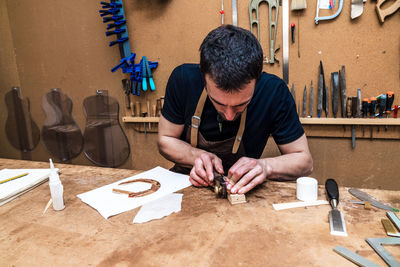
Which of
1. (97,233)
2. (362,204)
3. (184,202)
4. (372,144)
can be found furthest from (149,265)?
(372,144)

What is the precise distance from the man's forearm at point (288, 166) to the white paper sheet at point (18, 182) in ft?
3.77

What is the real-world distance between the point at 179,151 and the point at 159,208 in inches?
22.5

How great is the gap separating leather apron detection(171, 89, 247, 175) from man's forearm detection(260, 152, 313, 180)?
0.30 m

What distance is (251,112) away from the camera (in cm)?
158

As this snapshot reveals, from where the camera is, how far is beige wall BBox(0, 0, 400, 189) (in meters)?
2.11

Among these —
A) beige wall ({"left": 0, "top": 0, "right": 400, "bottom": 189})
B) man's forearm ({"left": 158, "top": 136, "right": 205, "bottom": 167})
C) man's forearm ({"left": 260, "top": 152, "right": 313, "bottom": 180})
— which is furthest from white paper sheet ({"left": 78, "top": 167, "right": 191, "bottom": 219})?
beige wall ({"left": 0, "top": 0, "right": 400, "bottom": 189})

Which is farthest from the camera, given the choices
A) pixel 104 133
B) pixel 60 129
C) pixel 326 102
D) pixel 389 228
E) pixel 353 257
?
pixel 60 129

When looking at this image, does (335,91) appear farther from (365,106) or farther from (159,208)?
(159,208)

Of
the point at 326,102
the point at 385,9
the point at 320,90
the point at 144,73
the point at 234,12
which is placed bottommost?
the point at 326,102

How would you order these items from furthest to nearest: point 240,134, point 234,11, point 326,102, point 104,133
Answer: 1. point 104,133
2. point 234,11
3. point 326,102
4. point 240,134

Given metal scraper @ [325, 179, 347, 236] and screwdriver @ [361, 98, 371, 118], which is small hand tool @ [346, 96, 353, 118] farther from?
metal scraper @ [325, 179, 347, 236]

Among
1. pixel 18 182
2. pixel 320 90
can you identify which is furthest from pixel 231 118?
pixel 320 90

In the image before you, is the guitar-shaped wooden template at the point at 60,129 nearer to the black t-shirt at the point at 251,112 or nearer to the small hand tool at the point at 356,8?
the black t-shirt at the point at 251,112

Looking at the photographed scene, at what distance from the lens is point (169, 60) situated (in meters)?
2.66
